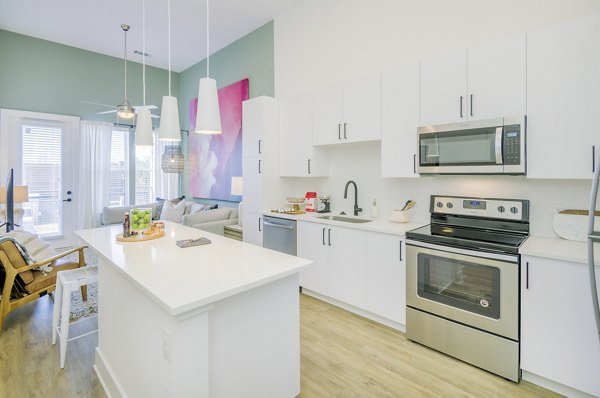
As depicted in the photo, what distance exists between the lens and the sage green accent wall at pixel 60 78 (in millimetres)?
5012

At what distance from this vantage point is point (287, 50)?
434 centimetres

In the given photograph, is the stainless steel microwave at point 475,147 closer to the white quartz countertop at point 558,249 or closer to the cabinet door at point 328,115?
the white quartz countertop at point 558,249

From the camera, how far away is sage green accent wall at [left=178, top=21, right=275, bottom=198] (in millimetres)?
4672

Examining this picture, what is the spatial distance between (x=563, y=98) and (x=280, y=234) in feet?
9.10

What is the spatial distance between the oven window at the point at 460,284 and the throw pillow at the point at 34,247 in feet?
11.4

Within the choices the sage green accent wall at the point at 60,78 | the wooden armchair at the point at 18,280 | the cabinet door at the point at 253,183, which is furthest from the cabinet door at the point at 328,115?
the sage green accent wall at the point at 60,78

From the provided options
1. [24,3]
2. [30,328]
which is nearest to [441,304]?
[30,328]

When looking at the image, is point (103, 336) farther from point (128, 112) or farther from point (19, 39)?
point (19, 39)

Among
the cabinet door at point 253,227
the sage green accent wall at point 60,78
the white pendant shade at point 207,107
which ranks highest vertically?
the sage green accent wall at point 60,78

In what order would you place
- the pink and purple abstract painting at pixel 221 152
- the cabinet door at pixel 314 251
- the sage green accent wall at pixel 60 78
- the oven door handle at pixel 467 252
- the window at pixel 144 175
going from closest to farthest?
the oven door handle at pixel 467 252
the cabinet door at pixel 314 251
the sage green accent wall at pixel 60 78
the pink and purple abstract painting at pixel 221 152
the window at pixel 144 175

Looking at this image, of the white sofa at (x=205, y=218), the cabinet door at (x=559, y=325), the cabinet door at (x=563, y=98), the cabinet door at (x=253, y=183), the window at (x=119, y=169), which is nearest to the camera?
the cabinet door at (x=559, y=325)

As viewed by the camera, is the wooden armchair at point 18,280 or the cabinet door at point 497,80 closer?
the cabinet door at point 497,80

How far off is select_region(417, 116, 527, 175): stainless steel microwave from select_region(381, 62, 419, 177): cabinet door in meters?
0.12

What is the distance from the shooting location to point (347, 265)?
3059 mm
